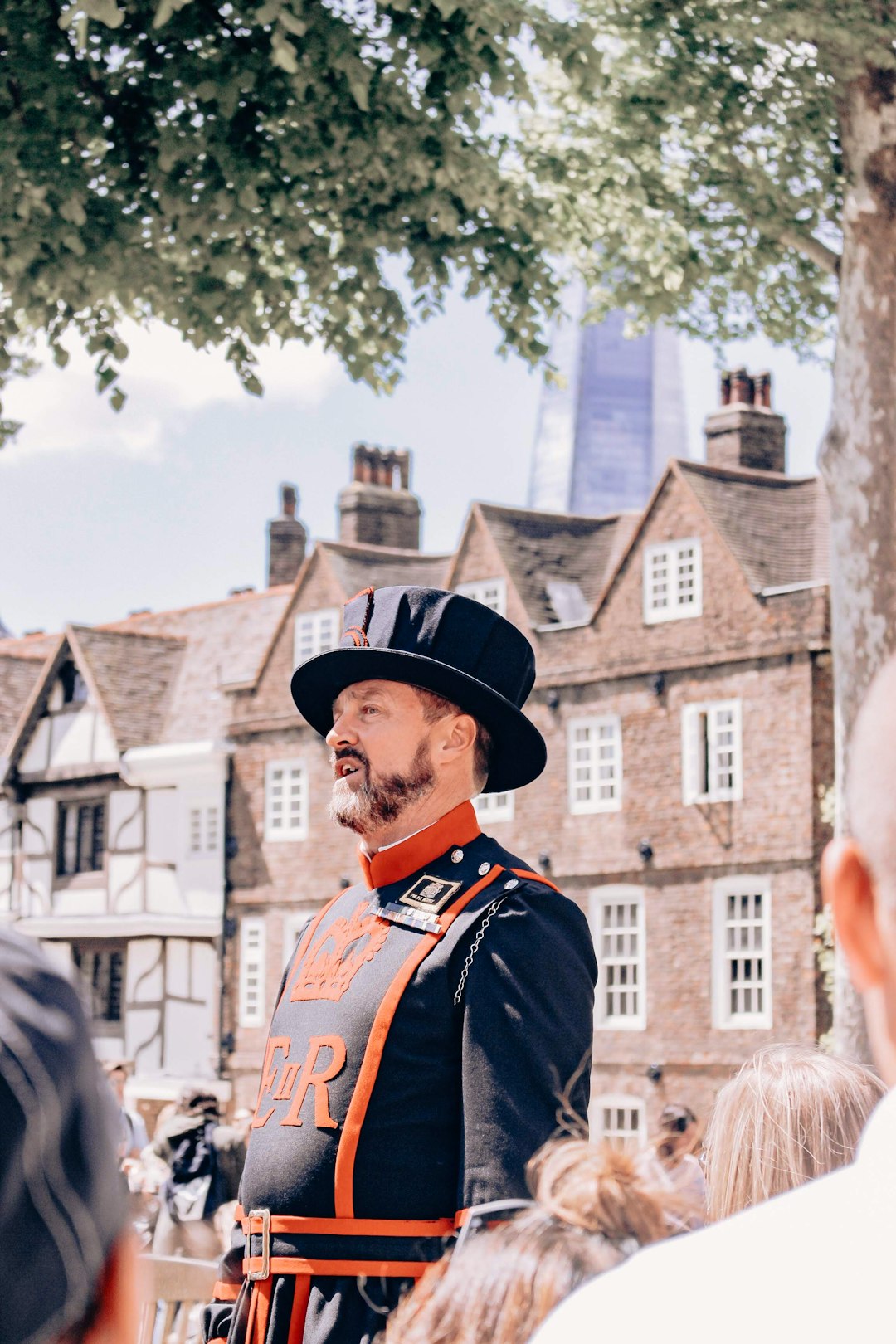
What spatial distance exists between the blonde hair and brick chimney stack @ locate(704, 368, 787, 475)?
27.2m

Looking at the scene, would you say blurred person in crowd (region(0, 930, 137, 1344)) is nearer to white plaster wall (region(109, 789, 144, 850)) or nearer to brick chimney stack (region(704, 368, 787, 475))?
brick chimney stack (region(704, 368, 787, 475))

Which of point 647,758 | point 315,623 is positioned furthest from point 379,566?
point 647,758

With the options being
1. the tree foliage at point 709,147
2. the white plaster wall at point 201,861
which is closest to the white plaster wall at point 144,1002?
the white plaster wall at point 201,861

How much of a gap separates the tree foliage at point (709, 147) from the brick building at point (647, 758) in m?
10.6

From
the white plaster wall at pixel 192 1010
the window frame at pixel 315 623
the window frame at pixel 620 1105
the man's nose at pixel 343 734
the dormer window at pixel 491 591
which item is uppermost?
the dormer window at pixel 491 591

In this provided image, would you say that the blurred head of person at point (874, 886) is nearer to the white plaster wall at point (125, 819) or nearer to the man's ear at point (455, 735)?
the man's ear at point (455, 735)

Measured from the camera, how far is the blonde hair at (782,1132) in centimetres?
312

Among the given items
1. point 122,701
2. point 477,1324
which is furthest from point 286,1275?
point 122,701

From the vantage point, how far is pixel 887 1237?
3.53 ft

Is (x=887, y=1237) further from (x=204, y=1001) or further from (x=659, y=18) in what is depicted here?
(x=204, y=1001)

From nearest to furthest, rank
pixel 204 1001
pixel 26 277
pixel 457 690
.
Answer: pixel 457 690, pixel 26 277, pixel 204 1001

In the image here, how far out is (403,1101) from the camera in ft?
10.2

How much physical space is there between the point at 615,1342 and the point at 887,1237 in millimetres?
179

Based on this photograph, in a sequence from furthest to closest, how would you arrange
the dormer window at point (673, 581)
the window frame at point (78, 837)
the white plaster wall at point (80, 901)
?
1. the window frame at point (78, 837)
2. the white plaster wall at point (80, 901)
3. the dormer window at point (673, 581)
